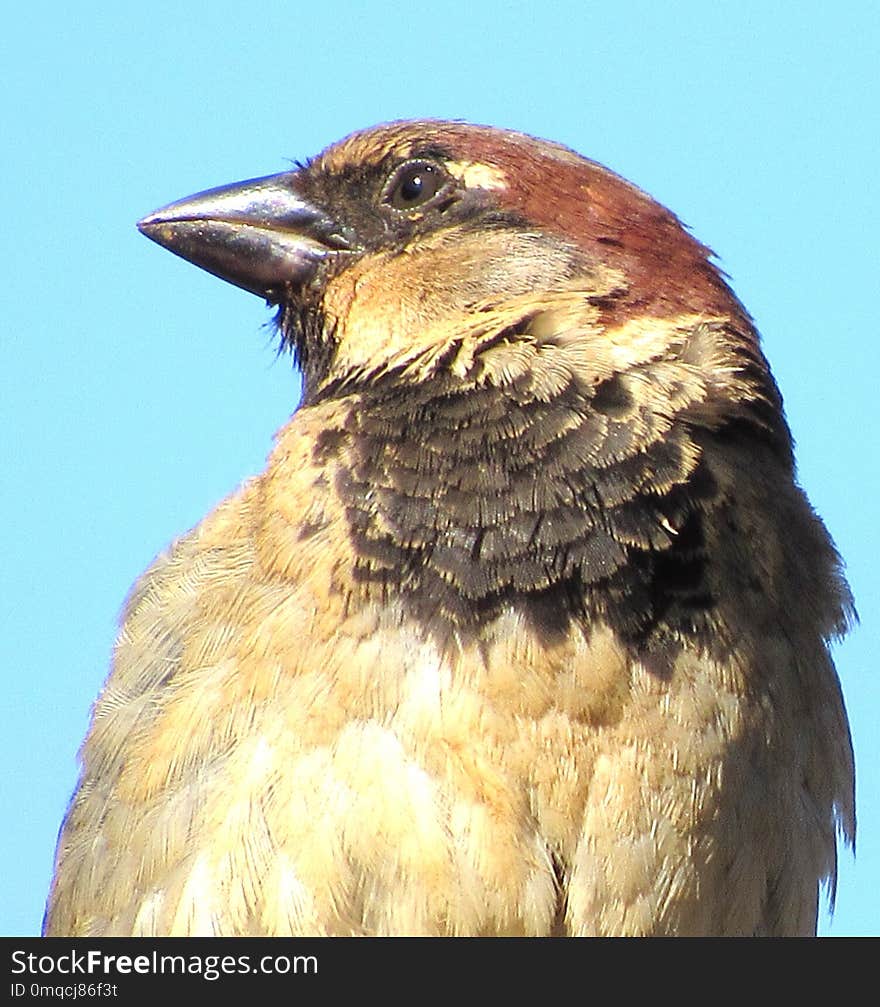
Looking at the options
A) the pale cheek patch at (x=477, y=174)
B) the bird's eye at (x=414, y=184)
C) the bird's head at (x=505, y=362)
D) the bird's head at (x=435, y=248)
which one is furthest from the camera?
the bird's eye at (x=414, y=184)

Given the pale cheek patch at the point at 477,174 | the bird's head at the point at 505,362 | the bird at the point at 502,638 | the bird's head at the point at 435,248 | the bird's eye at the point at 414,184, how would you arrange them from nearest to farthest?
the bird at the point at 502,638
the bird's head at the point at 505,362
the bird's head at the point at 435,248
the pale cheek patch at the point at 477,174
the bird's eye at the point at 414,184

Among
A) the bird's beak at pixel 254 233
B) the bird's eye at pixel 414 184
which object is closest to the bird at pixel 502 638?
the bird's eye at pixel 414 184

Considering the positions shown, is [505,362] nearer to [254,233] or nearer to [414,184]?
[414,184]

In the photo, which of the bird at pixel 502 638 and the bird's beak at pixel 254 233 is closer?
the bird at pixel 502 638

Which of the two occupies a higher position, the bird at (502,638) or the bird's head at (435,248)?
the bird's head at (435,248)

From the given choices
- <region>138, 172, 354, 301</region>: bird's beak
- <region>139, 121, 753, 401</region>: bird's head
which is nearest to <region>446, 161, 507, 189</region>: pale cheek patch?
<region>139, 121, 753, 401</region>: bird's head

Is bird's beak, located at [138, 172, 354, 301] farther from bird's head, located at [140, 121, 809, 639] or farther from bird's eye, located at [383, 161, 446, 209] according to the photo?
bird's eye, located at [383, 161, 446, 209]

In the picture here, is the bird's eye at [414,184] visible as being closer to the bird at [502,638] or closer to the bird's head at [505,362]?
the bird's head at [505,362]
